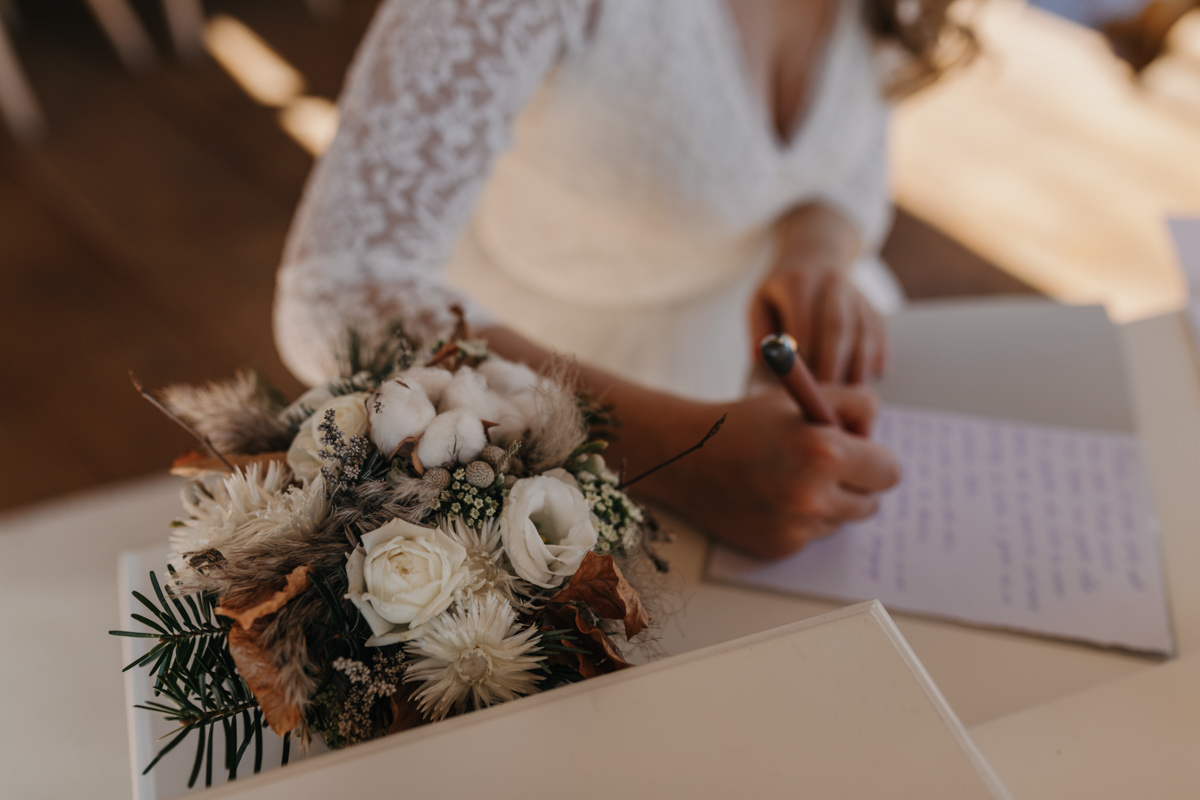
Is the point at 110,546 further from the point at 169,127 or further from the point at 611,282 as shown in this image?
the point at 169,127

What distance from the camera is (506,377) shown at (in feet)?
1.37

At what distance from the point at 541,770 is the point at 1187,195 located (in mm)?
2523

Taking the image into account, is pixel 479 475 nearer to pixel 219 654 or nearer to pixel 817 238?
pixel 219 654

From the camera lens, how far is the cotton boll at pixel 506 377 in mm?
412

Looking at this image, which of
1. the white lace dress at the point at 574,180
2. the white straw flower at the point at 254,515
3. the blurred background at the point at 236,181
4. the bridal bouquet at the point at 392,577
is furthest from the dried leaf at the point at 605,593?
the blurred background at the point at 236,181

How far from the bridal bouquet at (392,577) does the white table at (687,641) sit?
0.36 feet

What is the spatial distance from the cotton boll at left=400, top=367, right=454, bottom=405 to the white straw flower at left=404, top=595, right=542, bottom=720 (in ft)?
0.32

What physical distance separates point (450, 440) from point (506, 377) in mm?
75

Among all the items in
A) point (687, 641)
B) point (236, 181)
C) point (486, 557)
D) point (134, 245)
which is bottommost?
point (134, 245)

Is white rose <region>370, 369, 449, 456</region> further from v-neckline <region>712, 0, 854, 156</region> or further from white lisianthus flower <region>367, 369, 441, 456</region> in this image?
v-neckline <region>712, 0, 854, 156</region>

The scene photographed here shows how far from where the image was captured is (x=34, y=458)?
166 cm

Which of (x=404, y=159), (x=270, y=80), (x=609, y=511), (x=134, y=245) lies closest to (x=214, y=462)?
(x=609, y=511)

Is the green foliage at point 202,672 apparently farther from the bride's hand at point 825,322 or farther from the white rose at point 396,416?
the bride's hand at point 825,322

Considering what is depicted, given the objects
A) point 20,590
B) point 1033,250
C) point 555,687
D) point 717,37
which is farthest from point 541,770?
point 1033,250
